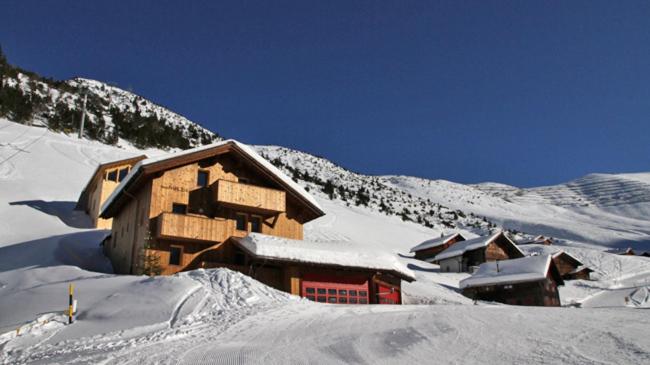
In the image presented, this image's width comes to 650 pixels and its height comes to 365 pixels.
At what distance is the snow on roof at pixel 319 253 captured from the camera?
23328mm

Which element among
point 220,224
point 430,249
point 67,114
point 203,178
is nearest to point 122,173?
point 203,178

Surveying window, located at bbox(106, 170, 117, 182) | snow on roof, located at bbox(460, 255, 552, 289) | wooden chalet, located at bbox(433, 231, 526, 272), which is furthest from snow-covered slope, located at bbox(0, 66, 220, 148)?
snow on roof, located at bbox(460, 255, 552, 289)

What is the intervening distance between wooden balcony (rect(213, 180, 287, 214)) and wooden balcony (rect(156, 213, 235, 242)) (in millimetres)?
1071

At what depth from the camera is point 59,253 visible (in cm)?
2730

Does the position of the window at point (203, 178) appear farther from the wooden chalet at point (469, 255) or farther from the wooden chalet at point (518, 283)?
the wooden chalet at point (469, 255)

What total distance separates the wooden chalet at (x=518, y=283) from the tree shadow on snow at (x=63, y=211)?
27.6 metres

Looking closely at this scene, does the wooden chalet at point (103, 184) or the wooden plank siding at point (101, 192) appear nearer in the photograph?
the wooden plank siding at point (101, 192)

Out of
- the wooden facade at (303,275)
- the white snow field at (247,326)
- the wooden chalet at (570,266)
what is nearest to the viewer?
the white snow field at (247,326)

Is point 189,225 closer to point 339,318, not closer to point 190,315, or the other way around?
point 190,315

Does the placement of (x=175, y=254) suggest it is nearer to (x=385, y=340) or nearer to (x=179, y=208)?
(x=179, y=208)

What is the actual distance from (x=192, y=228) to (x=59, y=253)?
8.26 m

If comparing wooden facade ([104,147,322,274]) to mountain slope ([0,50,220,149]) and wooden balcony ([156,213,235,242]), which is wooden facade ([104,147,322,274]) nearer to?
wooden balcony ([156,213,235,242])

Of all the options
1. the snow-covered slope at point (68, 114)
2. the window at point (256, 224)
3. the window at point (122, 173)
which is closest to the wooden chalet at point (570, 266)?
the window at point (256, 224)

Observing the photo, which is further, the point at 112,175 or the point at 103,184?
the point at 112,175
